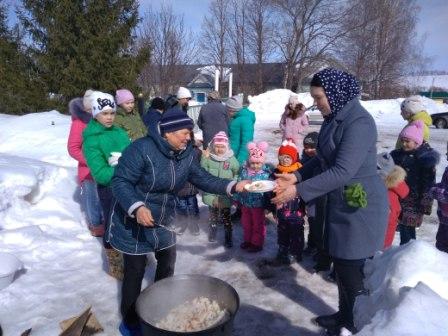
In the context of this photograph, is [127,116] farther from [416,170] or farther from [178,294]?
[416,170]

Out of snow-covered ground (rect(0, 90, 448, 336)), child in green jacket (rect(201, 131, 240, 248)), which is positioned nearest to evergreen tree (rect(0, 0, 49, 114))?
snow-covered ground (rect(0, 90, 448, 336))

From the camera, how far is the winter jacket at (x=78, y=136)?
487 cm

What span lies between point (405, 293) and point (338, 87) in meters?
1.44

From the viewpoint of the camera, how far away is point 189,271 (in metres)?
4.57

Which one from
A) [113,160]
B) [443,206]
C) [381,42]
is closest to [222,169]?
[113,160]

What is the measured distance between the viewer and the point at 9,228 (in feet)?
16.7

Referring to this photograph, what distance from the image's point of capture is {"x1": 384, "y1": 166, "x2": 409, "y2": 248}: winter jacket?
4031 mm

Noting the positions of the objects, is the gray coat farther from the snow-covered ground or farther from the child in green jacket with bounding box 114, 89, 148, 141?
the child in green jacket with bounding box 114, 89, 148, 141

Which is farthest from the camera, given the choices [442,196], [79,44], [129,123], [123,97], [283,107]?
[283,107]

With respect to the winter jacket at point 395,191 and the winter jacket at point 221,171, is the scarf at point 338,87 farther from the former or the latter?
the winter jacket at point 221,171

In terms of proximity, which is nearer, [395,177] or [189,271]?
[395,177]

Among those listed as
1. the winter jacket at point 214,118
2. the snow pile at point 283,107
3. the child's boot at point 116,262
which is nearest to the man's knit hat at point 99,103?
the child's boot at point 116,262

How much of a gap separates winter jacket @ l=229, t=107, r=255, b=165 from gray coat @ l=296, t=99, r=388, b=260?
10.9ft

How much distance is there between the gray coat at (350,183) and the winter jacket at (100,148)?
7.05 ft
